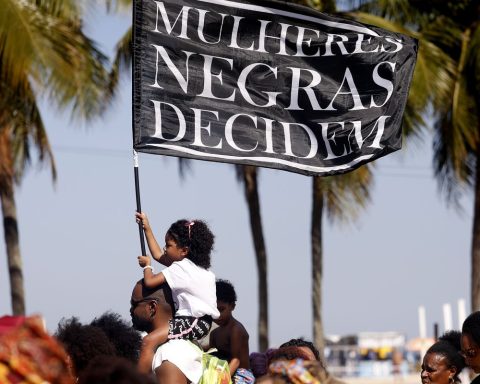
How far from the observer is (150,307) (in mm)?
6707

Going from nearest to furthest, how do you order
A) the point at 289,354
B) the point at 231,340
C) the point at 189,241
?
the point at 289,354 < the point at 189,241 < the point at 231,340

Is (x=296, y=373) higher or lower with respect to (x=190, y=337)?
higher

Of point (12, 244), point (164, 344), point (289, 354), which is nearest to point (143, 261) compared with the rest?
point (164, 344)

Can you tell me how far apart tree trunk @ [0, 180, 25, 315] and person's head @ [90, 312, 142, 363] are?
11.9 meters

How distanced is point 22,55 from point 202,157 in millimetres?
7455

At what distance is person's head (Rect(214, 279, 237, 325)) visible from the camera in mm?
8055

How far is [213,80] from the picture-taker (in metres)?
8.09

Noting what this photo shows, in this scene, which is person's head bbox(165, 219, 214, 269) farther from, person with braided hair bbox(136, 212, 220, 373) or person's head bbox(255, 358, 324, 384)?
person's head bbox(255, 358, 324, 384)

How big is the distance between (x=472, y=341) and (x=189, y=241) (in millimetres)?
1678

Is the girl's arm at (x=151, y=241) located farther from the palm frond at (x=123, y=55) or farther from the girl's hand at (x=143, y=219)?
the palm frond at (x=123, y=55)

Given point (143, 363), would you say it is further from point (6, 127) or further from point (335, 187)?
point (335, 187)

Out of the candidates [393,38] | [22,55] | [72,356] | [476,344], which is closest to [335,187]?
[22,55]

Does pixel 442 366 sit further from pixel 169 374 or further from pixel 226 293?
pixel 169 374

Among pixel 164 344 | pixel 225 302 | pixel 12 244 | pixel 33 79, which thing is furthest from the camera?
pixel 12 244
